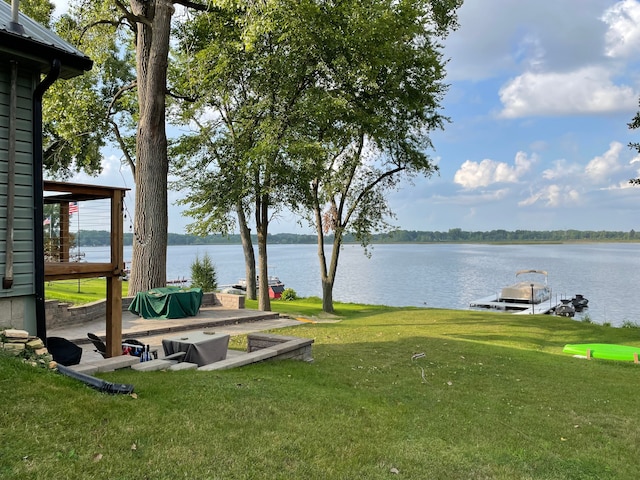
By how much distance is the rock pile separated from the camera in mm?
4801

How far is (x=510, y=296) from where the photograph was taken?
39.2 m

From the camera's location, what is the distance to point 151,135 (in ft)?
42.8

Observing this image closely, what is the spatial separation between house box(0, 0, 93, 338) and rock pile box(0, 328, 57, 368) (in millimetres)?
644

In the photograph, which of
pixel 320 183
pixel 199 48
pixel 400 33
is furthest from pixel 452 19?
pixel 199 48

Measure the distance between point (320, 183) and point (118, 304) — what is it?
559 inches

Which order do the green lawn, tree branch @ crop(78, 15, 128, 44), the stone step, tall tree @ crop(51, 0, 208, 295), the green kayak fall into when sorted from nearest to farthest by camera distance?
1. the green lawn
2. the stone step
3. the green kayak
4. tall tree @ crop(51, 0, 208, 295)
5. tree branch @ crop(78, 15, 128, 44)

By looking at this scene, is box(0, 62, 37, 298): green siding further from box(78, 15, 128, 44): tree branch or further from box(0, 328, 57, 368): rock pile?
box(78, 15, 128, 44): tree branch

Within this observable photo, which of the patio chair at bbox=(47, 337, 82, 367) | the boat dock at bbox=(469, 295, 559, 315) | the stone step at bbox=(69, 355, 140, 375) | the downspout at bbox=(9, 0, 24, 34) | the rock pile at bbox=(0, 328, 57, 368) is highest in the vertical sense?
the downspout at bbox=(9, 0, 24, 34)

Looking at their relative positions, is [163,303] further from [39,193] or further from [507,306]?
[507,306]

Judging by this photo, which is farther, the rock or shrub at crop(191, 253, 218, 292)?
shrub at crop(191, 253, 218, 292)

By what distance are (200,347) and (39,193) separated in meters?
3.05

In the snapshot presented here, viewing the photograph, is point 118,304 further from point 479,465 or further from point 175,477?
point 479,465

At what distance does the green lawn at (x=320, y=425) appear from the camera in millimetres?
3439

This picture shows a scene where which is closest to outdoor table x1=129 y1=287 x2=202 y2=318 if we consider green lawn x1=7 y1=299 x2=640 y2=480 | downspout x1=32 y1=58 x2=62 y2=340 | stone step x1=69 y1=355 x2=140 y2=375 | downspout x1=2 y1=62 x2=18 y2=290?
green lawn x1=7 y1=299 x2=640 y2=480
